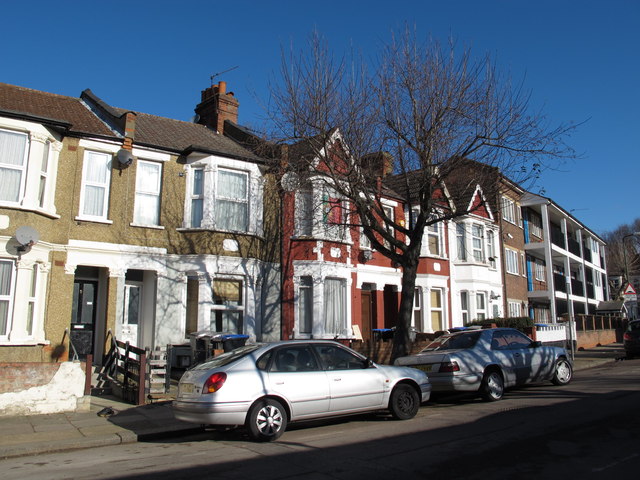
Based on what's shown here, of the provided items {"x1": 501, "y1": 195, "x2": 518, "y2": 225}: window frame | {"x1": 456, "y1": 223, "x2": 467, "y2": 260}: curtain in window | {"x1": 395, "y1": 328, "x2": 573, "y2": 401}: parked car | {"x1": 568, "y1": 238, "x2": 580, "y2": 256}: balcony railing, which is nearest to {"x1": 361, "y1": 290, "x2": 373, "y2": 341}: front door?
{"x1": 456, "y1": 223, "x2": 467, "y2": 260}: curtain in window

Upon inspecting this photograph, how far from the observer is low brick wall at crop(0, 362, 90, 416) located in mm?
10578

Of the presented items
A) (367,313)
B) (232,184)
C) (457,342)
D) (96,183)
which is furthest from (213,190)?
(457,342)

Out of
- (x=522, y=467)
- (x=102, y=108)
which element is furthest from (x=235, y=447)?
(x=102, y=108)

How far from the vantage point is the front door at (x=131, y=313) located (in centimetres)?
1602

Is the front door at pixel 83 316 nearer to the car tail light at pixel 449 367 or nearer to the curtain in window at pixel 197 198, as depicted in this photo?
the curtain in window at pixel 197 198

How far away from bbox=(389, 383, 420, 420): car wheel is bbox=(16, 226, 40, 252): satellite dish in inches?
372

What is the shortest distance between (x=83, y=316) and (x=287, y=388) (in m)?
9.63

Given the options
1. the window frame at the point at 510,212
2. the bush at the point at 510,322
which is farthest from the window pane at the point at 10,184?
the window frame at the point at 510,212

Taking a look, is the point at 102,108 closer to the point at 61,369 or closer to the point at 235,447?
the point at 61,369

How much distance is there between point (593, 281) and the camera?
157 feet

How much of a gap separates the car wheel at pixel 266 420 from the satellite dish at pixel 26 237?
326 inches

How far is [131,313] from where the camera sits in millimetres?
16359

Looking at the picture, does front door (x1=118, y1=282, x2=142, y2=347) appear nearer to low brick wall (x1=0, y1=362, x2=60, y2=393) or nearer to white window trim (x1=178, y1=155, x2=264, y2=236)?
white window trim (x1=178, y1=155, x2=264, y2=236)

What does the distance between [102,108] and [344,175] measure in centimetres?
861
